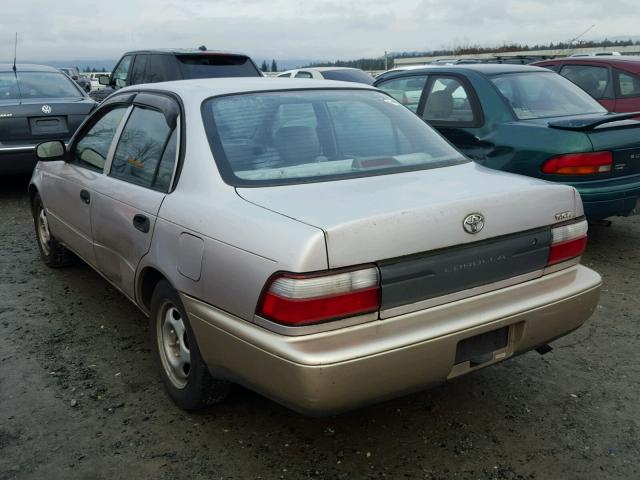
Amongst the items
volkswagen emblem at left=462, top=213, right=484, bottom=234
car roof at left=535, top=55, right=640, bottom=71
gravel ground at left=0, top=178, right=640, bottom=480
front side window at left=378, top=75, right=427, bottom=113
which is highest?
Answer: car roof at left=535, top=55, right=640, bottom=71

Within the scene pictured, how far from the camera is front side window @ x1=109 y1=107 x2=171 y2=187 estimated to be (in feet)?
10.9

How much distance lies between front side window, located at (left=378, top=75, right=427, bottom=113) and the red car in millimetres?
2960

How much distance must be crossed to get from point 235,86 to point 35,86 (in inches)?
246

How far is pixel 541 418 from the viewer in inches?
121

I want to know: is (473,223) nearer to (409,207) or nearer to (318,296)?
(409,207)

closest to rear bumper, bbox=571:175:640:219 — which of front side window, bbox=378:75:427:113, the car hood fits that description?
front side window, bbox=378:75:427:113

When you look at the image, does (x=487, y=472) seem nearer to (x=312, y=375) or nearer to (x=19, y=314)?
(x=312, y=375)

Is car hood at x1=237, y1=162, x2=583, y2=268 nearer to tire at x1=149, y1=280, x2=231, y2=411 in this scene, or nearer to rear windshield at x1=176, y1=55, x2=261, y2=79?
tire at x1=149, y1=280, x2=231, y2=411

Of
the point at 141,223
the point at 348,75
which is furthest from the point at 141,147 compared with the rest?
the point at 348,75

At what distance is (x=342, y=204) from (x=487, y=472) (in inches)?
49.4

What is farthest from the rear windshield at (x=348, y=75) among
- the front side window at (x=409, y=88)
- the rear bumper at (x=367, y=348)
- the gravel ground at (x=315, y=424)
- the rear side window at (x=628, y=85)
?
the rear bumper at (x=367, y=348)

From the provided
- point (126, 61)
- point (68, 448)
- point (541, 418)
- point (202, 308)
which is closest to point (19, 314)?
point (68, 448)

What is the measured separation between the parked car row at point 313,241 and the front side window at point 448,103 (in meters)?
2.32

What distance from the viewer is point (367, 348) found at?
233 centimetres
